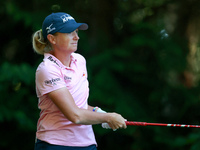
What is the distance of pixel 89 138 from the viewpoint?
2.12 metres

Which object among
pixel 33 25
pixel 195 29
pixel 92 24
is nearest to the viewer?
pixel 33 25

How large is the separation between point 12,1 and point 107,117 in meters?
2.91

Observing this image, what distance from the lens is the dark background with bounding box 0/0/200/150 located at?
4.36 meters

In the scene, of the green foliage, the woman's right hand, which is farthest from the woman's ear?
the green foliage

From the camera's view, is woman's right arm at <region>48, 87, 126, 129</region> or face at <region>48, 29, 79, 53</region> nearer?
woman's right arm at <region>48, 87, 126, 129</region>

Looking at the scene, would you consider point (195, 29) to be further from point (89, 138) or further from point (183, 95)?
point (89, 138)

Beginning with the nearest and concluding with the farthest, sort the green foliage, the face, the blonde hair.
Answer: the face → the blonde hair → the green foliage

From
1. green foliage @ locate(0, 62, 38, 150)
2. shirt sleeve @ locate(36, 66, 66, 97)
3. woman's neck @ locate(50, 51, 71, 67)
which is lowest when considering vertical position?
green foliage @ locate(0, 62, 38, 150)

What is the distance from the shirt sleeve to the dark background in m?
2.23

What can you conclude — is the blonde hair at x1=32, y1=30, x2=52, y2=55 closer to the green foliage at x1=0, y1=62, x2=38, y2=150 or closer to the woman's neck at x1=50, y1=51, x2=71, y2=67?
the woman's neck at x1=50, y1=51, x2=71, y2=67

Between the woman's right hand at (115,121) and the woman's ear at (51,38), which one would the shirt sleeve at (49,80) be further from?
the woman's right hand at (115,121)

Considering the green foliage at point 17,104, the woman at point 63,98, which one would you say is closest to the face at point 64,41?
the woman at point 63,98

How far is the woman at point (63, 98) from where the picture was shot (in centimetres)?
194

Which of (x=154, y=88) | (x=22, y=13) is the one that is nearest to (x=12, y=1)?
(x=22, y=13)
